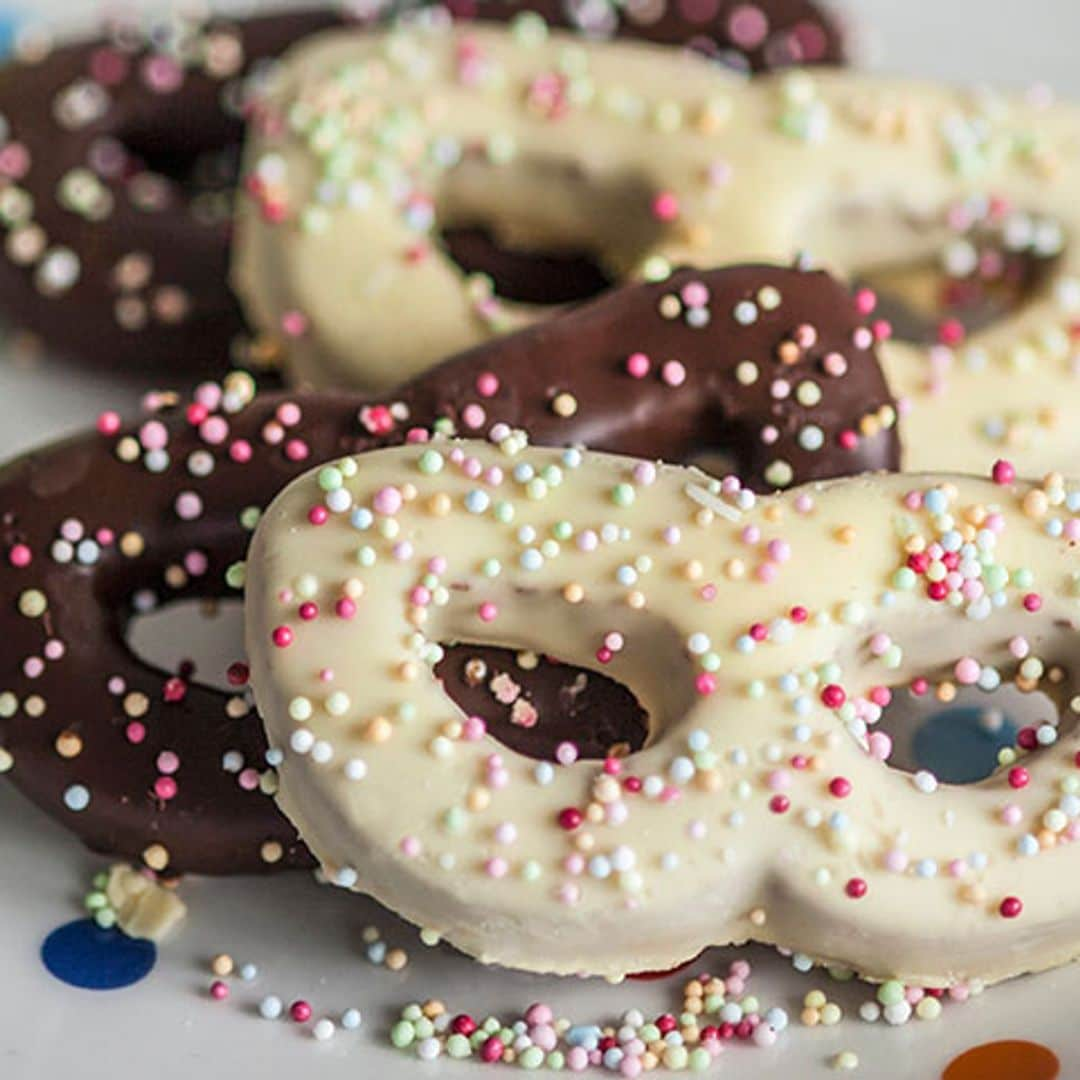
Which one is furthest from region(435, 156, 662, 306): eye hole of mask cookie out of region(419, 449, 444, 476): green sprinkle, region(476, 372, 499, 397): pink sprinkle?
region(419, 449, 444, 476): green sprinkle

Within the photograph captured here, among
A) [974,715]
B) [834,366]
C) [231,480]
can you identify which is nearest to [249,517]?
[231,480]

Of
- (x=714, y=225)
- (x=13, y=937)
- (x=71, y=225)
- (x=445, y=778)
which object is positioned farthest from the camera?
(x=71, y=225)

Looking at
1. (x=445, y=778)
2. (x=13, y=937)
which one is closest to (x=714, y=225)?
(x=445, y=778)

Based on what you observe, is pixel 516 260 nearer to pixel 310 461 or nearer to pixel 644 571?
pixel 310 461

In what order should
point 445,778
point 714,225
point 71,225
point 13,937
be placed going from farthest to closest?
point 71,225, point 714,225, point 13,937, point 445,778

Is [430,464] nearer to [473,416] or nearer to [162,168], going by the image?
[473,416]

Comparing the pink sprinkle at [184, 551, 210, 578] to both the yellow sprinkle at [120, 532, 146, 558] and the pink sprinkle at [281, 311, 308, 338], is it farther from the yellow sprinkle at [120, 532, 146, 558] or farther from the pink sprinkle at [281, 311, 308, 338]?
the pink sprinkle at [281, 311, 308, 338]

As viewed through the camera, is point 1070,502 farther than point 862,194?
No
